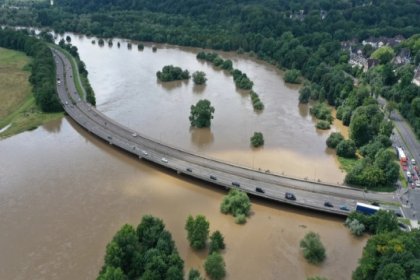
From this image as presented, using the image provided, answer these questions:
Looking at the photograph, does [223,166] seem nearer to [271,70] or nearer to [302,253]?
[302,253]

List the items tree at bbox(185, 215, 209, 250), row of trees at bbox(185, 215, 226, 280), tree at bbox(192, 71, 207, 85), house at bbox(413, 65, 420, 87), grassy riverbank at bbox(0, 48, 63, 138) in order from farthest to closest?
tree at bbox(192, 71, 207, 85) < house at bbox(413, 65, 420, 87) < grassy riverbank at bbox(0, 48, 63, 138) < tree at bbox(185, 215, 209, 250) < row of trees at bbox(185, 215, 226, 280)

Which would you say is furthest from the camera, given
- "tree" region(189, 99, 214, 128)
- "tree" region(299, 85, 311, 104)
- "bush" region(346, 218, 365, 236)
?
"tree" region(299, 85, 311, 104)

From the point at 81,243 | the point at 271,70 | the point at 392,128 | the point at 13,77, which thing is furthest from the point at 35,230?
the point at 271,70

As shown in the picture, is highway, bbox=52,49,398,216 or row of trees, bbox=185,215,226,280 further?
highway, bbox=52,49,398,216

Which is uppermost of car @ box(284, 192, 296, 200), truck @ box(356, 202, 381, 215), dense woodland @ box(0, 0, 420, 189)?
dense woodland @ box(0, 0, 420, 189)

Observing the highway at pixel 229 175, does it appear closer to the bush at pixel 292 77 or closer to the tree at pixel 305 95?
the tree at pixel 305 95

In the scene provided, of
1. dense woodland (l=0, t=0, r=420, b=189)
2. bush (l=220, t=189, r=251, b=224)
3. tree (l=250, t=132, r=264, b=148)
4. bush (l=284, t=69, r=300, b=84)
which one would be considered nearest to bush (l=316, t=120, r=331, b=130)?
dense woodland (l=0, t=0, r=420, b=189)

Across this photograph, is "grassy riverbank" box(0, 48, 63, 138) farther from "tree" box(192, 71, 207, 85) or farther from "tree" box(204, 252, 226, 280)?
"tree" box(204, 252, 226, 280)

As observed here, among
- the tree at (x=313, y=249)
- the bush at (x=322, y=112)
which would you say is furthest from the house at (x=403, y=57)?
the tree at (x=313, y=249)
